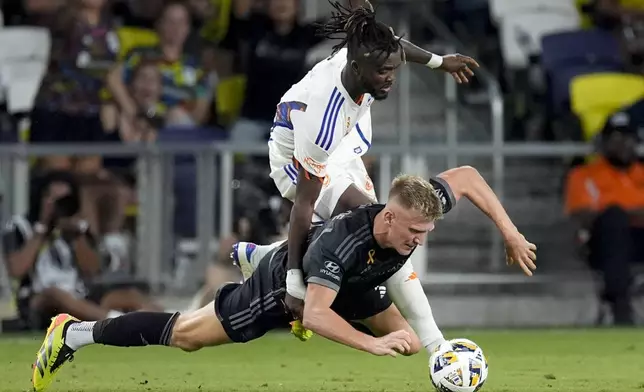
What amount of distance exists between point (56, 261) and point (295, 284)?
5378 mm

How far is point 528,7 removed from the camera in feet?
51.4

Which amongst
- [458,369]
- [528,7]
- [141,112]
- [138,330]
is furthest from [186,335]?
[528,7]

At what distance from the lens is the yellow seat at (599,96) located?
13884mm

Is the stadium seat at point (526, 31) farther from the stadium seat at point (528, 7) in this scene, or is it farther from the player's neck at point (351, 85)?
the player's neck at point (351, 85)

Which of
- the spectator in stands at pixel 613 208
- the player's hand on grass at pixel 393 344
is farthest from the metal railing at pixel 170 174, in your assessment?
the player's hand on grass at pixel 393 344

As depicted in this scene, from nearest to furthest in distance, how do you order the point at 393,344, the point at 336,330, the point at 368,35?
the point at 393,344 → the point at 336,330 → the point at 368,35

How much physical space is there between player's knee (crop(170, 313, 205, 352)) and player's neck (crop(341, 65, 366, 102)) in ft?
5.12

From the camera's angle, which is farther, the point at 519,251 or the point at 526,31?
the point at 526,31

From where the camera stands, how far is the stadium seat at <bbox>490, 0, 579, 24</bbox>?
1549 cm

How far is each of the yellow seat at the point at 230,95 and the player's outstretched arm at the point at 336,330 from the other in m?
7.78

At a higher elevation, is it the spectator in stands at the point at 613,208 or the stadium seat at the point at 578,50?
the stadium seat at the point at 578,50

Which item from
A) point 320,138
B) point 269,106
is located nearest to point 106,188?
point 269,106

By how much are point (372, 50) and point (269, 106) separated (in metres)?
6.44

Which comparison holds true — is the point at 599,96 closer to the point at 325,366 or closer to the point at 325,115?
the point at 325,366
